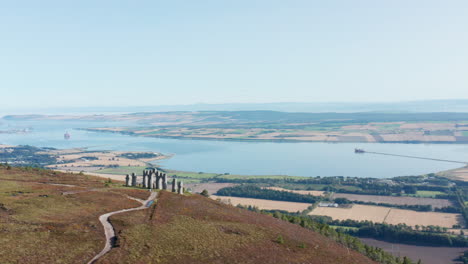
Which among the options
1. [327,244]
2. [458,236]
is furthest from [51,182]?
[458,236]

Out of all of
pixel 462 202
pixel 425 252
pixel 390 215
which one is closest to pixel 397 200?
pixel 462 202

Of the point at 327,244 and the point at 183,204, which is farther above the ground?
the point at 183,204

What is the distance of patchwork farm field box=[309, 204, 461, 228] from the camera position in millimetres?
104025

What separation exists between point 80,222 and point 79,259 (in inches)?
309

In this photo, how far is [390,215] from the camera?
111 meters

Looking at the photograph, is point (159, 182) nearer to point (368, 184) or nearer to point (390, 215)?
point (390, 215)

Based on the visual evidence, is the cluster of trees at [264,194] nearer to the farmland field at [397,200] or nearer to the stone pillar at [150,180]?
the farmland field at [397,200]

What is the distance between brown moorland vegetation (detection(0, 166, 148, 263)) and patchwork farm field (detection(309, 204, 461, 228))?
7089cm

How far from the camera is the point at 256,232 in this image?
41250mm

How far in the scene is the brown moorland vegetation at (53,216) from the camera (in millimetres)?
29000

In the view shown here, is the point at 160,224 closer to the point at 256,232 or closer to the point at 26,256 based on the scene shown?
the point at 256,232

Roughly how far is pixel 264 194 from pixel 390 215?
123 feet

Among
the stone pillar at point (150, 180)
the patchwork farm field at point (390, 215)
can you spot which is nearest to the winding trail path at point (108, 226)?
the stone pillar at point (150, 180)

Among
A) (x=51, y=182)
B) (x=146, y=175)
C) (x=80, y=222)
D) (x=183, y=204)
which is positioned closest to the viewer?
(x=80, y=222)
